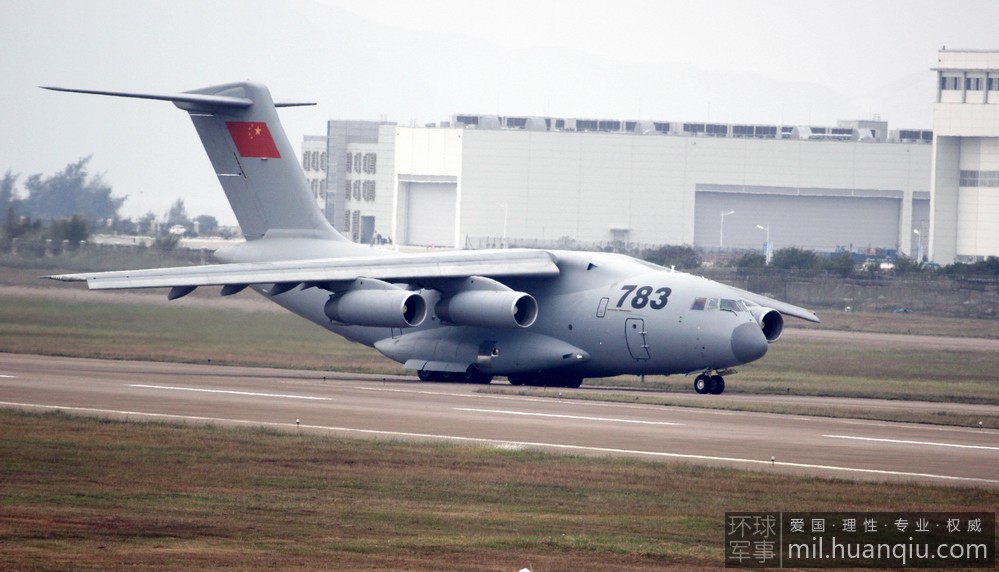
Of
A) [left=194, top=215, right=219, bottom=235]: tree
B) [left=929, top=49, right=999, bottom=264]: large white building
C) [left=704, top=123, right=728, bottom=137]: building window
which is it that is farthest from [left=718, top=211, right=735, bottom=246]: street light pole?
[left=194, top=215, right=219, bottom=235]: tree

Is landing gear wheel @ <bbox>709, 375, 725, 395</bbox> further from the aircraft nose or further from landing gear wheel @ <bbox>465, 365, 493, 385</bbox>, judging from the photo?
landing gear wheel @ <bbox>465, 365, 493, 385</bbox>

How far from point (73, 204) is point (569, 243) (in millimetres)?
36517

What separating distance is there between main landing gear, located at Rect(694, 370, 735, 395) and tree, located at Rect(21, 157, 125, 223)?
60245 mm

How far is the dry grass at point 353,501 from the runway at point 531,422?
1398 millimetres

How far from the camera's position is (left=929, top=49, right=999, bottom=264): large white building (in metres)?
91.8

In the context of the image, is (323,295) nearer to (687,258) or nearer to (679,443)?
(679,443)

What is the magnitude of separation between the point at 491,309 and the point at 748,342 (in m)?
5.54

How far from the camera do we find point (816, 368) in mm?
39438

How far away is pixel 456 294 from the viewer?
32.2 meters

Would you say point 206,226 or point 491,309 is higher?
point 206,226

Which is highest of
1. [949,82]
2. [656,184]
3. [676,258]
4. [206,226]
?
[949,82]

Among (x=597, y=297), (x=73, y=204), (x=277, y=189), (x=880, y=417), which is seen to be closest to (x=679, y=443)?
(x=880, y=417)

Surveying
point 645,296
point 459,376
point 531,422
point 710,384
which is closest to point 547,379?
point 459,376

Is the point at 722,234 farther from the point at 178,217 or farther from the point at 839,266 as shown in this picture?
the point at 839,266
